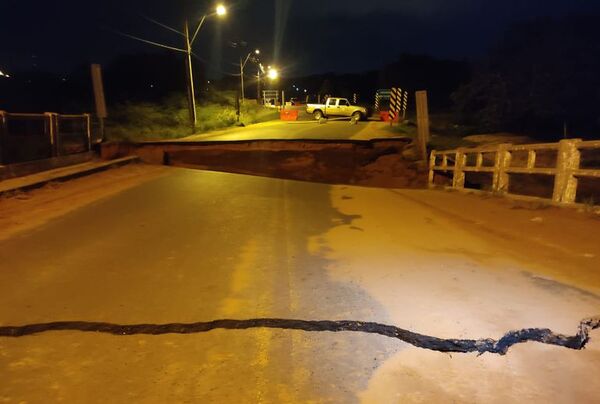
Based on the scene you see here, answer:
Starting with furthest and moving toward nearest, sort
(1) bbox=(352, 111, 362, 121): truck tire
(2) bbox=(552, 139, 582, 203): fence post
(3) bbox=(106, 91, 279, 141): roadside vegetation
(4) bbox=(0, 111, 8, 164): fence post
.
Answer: (1) bbox=(352, 111, 362, 121): truck tire, (3) bbox=(106, 91, 279, 141): roadside vegetation, (4) bbox=(0, 111, 8, 164): fence post, (2) bbox=(552, 139, 582, 203): fence post

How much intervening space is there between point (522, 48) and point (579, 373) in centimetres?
4382

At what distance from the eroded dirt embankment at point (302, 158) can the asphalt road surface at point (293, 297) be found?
1026 cm

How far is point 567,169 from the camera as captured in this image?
9.23 m

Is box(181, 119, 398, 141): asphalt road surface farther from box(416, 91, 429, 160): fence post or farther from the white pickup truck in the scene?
the white pickup truck

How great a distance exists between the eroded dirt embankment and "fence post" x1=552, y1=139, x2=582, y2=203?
9.74 m

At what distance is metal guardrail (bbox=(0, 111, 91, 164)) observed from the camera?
1341 centimetres

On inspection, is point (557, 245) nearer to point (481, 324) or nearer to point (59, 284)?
point (481, 324)

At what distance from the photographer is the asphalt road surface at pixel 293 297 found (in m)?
3.57

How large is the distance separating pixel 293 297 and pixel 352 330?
92 cm

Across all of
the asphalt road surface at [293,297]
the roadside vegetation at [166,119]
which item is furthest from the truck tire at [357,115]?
the asphalt road surface at [293,297]

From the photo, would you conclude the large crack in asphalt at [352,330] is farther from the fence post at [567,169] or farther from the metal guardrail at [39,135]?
the metal guardrail at [39,135]

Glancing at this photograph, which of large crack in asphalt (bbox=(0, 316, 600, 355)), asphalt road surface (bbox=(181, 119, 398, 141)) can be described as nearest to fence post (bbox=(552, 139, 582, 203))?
large crack in asphalt (bbox=(0, 316, 600, 355))

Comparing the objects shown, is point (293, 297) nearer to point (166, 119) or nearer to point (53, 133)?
point (53, 133)

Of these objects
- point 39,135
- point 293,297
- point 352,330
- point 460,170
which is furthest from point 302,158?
point 352,330
